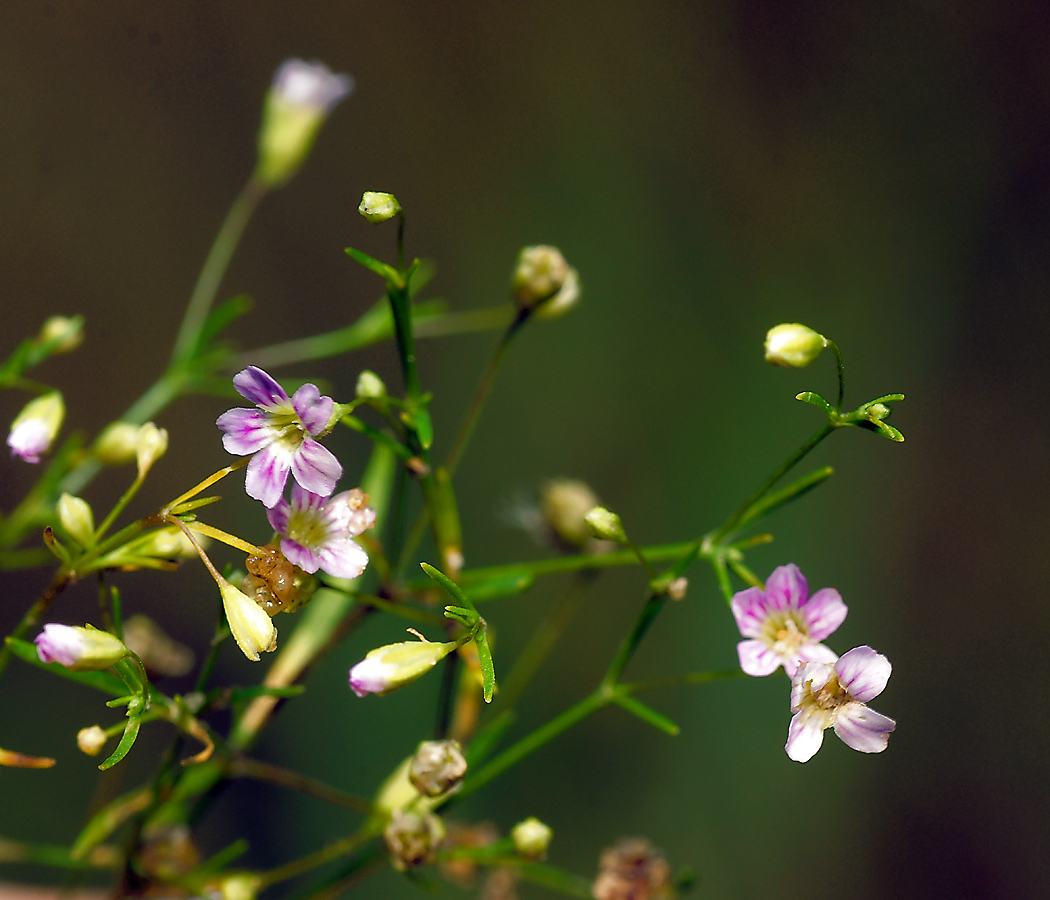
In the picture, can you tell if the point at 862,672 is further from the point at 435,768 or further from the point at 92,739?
the point at 92,739

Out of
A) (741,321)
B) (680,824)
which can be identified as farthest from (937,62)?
(680,824)

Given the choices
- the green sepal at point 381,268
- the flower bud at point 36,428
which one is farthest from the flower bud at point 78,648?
the green sepal at point 381,268

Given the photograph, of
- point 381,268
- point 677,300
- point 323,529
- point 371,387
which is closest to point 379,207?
point 381,268

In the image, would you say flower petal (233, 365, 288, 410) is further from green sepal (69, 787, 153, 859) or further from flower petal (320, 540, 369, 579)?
green sepal (69, 787, 153, 859)

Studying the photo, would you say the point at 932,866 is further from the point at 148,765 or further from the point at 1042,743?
the point at 148,765

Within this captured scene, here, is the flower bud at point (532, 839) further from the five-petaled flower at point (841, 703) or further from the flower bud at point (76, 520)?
the flower bud at point (76, 520)

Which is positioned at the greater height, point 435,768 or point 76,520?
point 76,520
